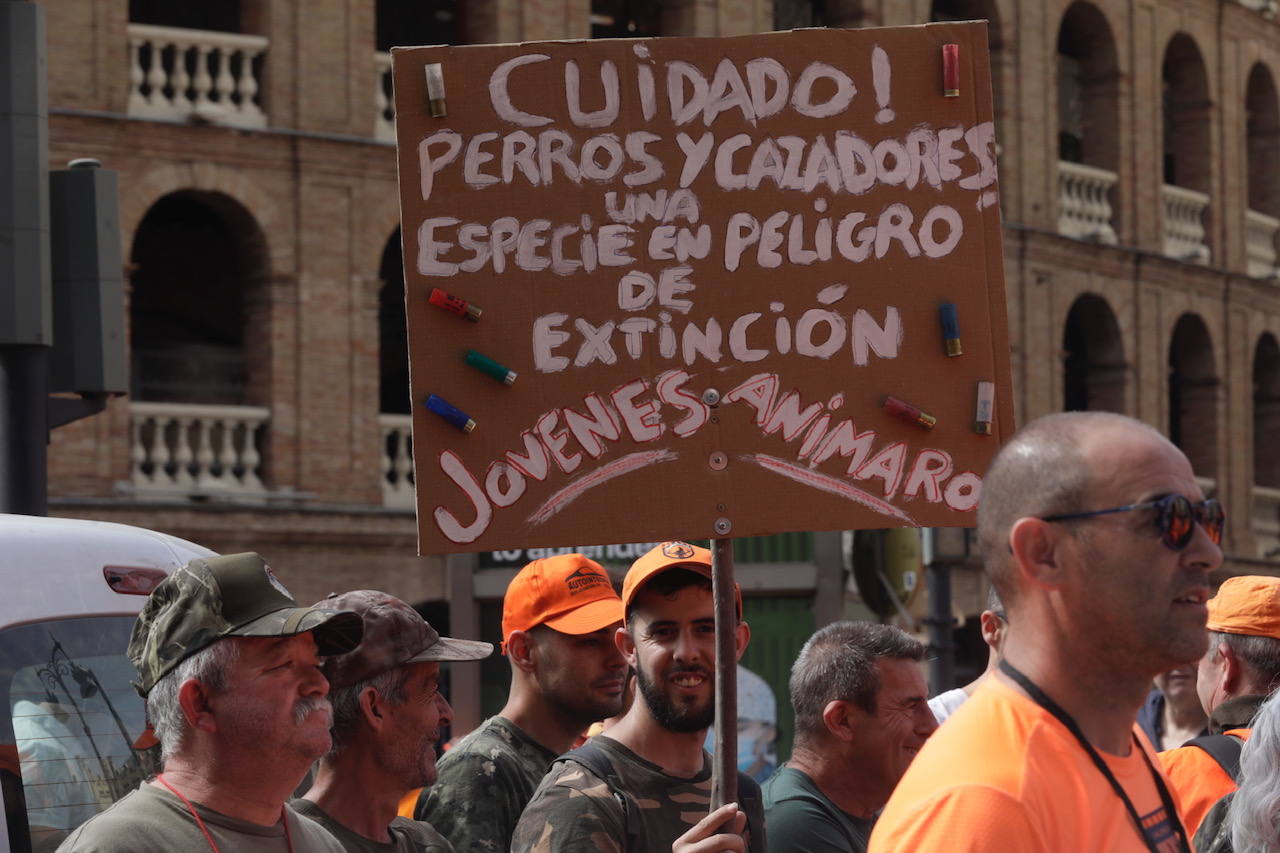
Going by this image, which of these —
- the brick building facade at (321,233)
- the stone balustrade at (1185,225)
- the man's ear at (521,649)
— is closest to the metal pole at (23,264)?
the man's ear at (521,649)

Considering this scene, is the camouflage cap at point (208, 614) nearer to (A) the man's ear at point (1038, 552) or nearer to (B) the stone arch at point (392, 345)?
(A) the man's ear at point (1038, 552)

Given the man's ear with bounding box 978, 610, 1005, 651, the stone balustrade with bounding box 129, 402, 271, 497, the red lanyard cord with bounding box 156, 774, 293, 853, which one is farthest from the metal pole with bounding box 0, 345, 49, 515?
the stone balustrade with bounding box 129, 402, 271, 497

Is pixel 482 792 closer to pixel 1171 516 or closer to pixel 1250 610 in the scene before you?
pixel 1250 610

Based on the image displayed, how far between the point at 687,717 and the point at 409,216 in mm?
1171

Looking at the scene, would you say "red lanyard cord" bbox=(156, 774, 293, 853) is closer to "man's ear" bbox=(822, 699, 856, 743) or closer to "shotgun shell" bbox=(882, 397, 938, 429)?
"shotgun shell" bbox=(882, 397, 938, 429)

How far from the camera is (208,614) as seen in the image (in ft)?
11.4

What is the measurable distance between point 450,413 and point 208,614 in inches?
29.7

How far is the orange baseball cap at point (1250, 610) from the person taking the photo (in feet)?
16.4

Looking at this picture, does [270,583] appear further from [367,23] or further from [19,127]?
[367,23]

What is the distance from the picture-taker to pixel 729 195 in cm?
431

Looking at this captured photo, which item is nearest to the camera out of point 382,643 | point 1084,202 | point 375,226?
point 382,643

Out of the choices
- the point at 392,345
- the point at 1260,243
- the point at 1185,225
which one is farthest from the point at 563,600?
the point at 1260,243

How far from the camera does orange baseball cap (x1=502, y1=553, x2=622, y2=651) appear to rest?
5.24 metres

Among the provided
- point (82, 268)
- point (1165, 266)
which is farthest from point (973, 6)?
point (82, 268)
